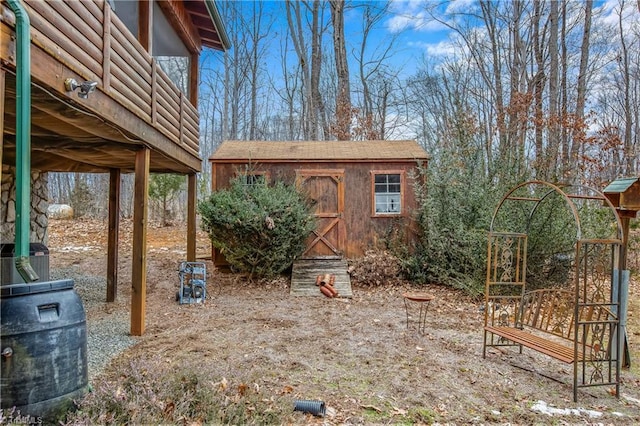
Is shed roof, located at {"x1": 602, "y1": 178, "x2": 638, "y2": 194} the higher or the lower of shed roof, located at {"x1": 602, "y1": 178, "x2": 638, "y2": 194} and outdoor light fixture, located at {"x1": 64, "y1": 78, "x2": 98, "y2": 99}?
the lower

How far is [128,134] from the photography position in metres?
4.43

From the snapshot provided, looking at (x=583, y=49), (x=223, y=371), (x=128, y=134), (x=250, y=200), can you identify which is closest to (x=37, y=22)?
(x=128, y=134)

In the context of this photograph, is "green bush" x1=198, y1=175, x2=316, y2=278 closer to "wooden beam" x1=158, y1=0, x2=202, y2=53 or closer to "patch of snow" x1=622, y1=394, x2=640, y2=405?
"wooden beam" x1=158, y1=0, x2=202, y2=53

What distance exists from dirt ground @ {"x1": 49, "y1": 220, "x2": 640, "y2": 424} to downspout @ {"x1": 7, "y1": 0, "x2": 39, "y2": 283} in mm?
1537

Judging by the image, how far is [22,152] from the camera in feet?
6.80

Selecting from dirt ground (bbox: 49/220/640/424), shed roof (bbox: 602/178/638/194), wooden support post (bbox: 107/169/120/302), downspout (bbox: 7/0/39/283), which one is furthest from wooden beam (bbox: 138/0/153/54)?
shed roof (bbox: 602/178/638/194)

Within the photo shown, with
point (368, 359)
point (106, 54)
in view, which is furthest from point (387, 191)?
point (106, 54)

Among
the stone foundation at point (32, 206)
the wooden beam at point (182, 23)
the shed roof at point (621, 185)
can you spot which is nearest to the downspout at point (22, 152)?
the wooden beam at point (182, 23)

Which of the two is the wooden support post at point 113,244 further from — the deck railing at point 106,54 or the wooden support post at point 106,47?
the wooden support post at point 106,47

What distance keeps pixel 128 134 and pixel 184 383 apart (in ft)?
9.69

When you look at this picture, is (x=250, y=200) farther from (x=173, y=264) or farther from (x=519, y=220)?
(x=519, y=220)

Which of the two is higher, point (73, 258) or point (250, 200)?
point (250, 200)

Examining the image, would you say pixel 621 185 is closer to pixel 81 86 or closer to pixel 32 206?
pixel 81 86

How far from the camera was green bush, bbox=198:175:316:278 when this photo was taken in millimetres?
7938
